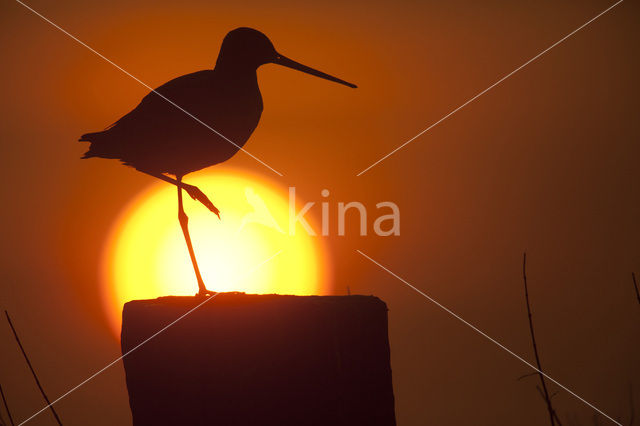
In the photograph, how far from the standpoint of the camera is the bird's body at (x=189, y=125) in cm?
420

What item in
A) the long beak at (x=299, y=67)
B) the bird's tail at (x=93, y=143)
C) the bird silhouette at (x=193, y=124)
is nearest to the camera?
the bird silhouette at (x=193, y=124)

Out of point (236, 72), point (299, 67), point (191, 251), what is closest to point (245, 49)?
point (236, 72)

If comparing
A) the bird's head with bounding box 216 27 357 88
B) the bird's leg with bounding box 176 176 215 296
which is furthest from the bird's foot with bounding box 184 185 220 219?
the bird's head with bounding box 216 27 357 88

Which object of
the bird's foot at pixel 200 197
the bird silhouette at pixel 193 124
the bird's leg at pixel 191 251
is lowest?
the bird's leg at pixel 191 251

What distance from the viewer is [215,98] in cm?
423

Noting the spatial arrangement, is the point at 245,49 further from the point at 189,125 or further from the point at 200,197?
the point at 200,197

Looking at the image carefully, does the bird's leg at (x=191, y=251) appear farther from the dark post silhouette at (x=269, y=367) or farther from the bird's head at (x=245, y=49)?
the bird's head at (x=245, y=49)

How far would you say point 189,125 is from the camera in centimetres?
420

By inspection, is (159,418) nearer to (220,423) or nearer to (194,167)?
(220,423)

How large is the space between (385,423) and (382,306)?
595 millimetres

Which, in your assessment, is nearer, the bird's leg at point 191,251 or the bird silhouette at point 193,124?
the bird's leg at point 191,251

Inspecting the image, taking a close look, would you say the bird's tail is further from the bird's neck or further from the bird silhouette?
the bird's neck

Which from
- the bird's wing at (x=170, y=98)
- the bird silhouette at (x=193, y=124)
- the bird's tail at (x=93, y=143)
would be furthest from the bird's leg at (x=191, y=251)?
the bird's tail at (x=93, y=143)

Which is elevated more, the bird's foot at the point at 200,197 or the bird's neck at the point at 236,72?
the bird's neck at the point at 236,72
